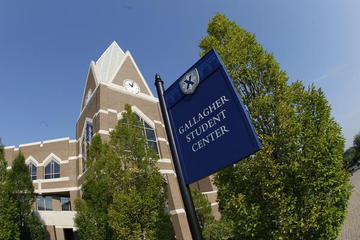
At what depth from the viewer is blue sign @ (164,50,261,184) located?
274 centimetres

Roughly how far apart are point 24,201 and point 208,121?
15661 mm

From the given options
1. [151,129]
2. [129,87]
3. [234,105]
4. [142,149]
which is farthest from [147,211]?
[129,87]

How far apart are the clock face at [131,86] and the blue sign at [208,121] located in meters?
23.2

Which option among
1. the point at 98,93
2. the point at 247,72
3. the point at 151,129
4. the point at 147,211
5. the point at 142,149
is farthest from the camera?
the point at 151,129

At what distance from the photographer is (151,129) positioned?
24797 mm

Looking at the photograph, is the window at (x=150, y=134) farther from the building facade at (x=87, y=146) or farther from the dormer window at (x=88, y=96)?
the dormer window at (x=88, y=96)

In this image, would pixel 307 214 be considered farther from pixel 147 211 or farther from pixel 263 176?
pixel 147 211

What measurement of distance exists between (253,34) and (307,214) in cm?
628

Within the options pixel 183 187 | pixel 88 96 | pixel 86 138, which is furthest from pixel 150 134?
pixel 183 187

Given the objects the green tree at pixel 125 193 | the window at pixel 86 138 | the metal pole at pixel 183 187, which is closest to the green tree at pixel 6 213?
the green tree at pixel 125 193

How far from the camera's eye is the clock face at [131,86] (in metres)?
26.0

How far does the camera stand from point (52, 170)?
26469 mm

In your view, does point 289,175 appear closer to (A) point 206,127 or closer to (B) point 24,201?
(A) point 206,127

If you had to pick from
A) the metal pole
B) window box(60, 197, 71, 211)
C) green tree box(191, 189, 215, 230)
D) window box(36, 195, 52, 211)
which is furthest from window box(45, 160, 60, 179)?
the metal pole
